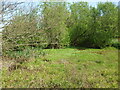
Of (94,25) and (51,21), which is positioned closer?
(51,21)

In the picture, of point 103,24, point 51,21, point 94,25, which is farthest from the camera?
point 94,25

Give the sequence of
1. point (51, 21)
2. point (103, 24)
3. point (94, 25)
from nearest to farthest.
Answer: point (51, 21)
point (103, 24)
point (94, 25)

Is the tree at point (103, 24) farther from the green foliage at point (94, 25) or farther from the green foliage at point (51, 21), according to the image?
the green foliage at point (51, 21)

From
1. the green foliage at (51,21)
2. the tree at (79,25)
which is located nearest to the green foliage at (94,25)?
the tree at (79,25)

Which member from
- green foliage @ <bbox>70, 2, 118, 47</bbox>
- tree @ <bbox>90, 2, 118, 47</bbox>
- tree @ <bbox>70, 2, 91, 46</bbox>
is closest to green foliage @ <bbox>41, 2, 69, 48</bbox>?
tree @ <bbox>70, 2, 91, 46</bbox>

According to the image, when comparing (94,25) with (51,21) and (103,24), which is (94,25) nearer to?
(103,24)

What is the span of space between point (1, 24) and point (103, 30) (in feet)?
20.3

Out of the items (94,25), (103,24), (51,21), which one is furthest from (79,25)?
(51,21)

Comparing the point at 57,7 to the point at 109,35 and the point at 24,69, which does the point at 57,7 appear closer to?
the point at 24,69

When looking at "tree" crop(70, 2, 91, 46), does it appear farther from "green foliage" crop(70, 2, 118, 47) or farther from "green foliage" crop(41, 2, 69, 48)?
"green foliage" crop(41, 2, 69, 48)

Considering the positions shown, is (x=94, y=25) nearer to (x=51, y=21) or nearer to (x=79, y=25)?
(x=79, y=25)

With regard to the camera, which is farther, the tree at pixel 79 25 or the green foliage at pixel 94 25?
the green foliage at pixel 94 25

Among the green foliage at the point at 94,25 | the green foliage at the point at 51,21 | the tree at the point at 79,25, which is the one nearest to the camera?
the green foliage at the point at 51,21

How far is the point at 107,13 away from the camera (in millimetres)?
6809
